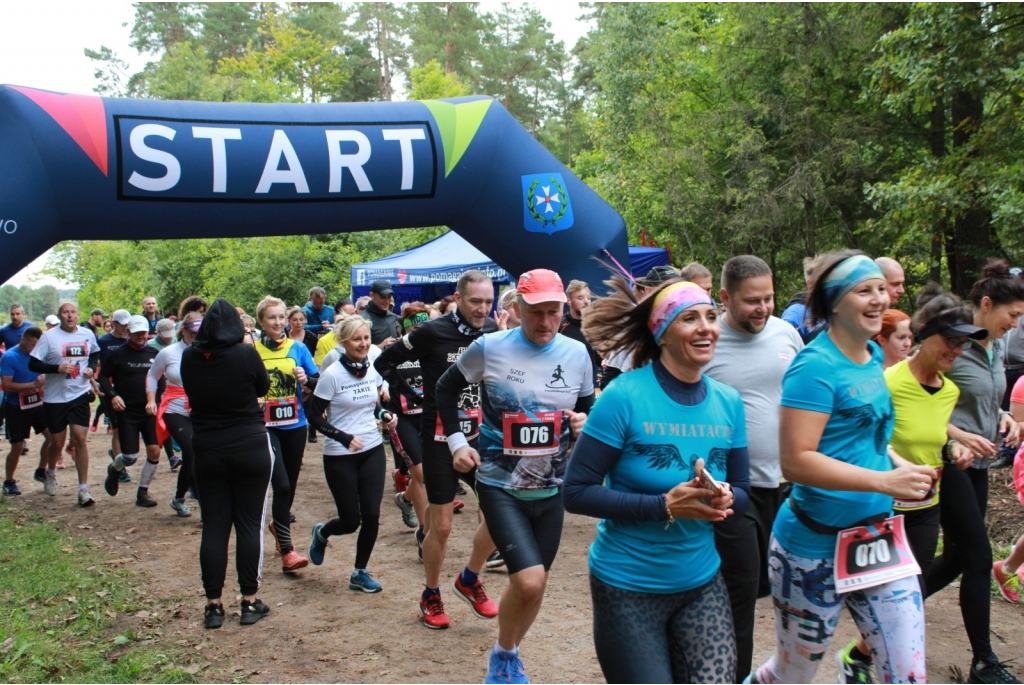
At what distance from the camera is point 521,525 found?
4.12 m

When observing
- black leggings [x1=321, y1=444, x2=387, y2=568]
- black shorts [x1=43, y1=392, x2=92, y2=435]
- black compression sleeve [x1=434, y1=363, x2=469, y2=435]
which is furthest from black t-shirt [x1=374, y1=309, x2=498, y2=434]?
black shorts [x1=43, y1=392, x2=92, y2=435]

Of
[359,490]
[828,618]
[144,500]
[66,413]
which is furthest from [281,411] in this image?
[828,618]

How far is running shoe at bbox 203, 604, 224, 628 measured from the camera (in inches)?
216

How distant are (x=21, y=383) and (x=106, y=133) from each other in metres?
5.05

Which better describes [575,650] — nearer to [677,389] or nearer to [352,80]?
[677,389]

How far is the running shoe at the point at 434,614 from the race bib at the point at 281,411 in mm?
2147

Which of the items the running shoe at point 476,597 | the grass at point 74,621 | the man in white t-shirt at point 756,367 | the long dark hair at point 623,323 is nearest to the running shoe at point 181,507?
the grass at point 74,621

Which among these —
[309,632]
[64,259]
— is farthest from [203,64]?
[309,632]

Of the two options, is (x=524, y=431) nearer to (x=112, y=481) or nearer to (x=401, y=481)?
(x=401, y=481)

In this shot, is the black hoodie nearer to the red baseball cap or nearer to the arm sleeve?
the red baseball cap

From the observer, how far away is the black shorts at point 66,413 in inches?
371

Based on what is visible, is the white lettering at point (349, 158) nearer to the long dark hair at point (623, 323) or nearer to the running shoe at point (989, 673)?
the long dark hair at point (623, 323)

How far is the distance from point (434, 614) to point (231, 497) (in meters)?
1.58

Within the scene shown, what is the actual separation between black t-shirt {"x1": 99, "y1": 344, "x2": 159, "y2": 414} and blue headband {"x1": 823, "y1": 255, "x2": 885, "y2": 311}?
8.10 meters
